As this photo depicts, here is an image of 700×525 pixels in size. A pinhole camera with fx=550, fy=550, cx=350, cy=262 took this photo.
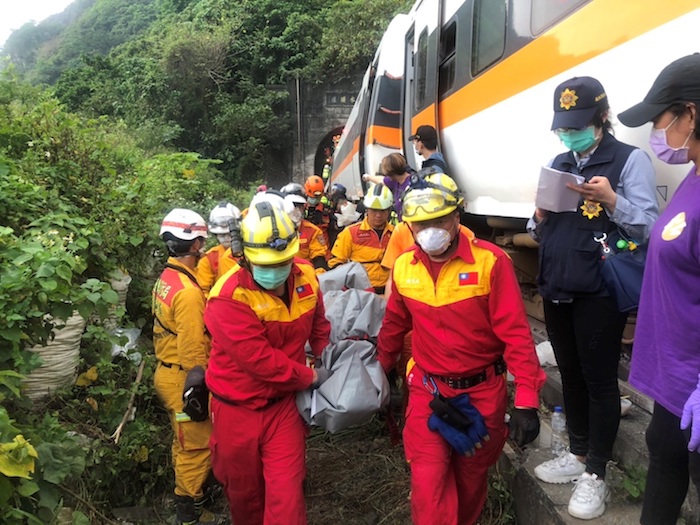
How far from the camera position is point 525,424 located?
231cm

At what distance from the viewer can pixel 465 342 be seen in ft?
8.21

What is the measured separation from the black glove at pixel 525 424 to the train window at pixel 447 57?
3.51 metres

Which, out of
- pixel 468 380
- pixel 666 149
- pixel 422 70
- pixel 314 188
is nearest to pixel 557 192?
pixel 666 149

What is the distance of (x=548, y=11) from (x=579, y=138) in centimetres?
120

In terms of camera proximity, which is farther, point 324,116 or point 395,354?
point 324,116

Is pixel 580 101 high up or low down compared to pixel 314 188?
up

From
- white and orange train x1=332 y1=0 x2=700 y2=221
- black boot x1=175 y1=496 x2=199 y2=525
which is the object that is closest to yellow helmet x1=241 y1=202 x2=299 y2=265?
white and orange train x1=332 y1=0 x2=700 y2=221

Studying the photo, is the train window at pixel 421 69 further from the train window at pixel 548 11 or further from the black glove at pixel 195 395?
the black glove at pixel 195 395

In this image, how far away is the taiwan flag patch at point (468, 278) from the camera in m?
2.45

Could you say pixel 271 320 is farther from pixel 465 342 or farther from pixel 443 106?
pixel 443 106

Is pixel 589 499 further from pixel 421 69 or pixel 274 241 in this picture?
pixel 421 69

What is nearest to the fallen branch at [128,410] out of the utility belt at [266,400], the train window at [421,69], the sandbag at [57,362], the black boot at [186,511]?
the sandbag at [57,362]

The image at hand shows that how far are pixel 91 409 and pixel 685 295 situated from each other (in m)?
3.58

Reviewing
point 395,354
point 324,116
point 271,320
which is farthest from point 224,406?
point 324,116
